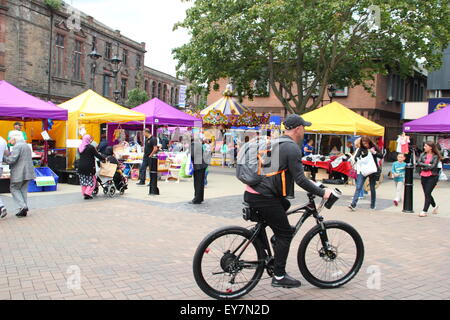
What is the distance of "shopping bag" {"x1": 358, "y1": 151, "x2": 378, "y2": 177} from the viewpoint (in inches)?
401

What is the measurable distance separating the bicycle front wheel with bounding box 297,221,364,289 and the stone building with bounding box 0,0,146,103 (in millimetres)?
21538

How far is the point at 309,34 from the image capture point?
60.5 feet


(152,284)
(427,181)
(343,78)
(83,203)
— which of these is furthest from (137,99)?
(152,284)

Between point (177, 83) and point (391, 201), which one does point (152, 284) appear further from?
point (177, 83)

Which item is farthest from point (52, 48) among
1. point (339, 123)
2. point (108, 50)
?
point (339, 123)

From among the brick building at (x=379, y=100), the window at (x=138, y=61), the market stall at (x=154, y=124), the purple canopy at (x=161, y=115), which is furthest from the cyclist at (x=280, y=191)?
the window at (x=138, y=61)

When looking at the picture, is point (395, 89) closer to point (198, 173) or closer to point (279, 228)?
point (198, 173)

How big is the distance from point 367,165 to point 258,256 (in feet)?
21.8

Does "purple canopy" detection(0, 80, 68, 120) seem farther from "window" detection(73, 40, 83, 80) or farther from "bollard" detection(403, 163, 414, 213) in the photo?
"window" detection(73, 40, 83, 80)

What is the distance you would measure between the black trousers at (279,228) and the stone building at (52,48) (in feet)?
70.7

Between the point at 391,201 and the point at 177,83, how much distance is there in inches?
2059

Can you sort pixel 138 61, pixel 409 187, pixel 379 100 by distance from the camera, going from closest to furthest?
pixel 409 187
pixel 379 100
pixel 138 61

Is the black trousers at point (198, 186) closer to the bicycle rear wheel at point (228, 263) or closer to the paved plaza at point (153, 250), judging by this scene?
the paved plaza at point (153, 250)
